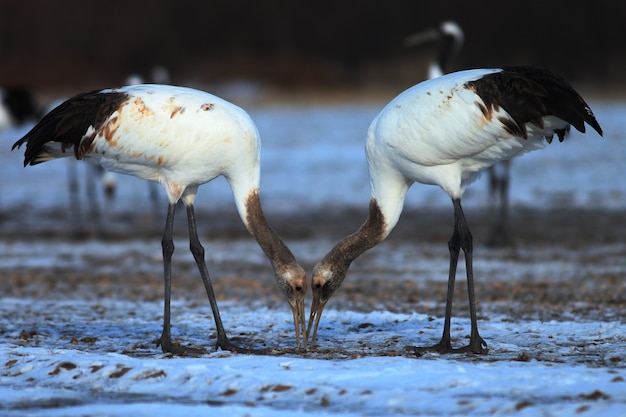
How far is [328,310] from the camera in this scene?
887 cm

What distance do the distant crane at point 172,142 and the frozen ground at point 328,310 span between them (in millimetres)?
564

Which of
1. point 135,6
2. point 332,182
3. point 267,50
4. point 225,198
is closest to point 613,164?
point 332,182

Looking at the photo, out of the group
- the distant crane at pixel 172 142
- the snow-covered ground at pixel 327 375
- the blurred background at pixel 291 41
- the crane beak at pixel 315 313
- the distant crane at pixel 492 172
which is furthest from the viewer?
the blurred background at pixel 291 41

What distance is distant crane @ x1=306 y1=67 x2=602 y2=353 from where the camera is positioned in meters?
6.64

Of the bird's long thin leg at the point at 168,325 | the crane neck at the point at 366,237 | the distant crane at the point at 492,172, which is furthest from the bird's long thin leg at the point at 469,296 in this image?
the distant crane at the point at 492,172

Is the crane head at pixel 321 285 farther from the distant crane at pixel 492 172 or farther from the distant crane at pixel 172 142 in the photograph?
the distant crane at pixel 492 172

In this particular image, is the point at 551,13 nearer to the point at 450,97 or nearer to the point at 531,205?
the point at 531,205

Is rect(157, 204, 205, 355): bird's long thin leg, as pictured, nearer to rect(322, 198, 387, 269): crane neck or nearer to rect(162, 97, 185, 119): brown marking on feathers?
rect(162, 97, 185, 119): brown marking on feathers

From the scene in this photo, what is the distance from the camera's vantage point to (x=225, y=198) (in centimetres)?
1864

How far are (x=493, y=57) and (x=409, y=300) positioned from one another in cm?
2551

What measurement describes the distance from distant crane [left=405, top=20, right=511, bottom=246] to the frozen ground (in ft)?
1.35

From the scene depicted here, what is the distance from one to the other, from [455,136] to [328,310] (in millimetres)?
2511

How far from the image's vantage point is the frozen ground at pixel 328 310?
217 inches

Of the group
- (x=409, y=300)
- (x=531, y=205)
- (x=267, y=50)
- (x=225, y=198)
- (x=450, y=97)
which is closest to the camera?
(x=450, y=97)
